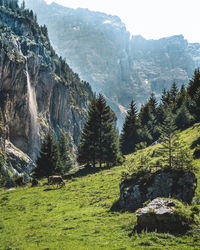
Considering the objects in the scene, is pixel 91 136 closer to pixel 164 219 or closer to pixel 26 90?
pixel 164 219

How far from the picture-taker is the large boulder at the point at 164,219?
11336 mm

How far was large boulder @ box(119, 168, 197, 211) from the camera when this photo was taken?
15.9 meters

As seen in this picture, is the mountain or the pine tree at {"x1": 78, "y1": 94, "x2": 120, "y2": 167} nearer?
the pine tree at {"x1": 78, "y1": 94, "x2": 120, "y2": 167}

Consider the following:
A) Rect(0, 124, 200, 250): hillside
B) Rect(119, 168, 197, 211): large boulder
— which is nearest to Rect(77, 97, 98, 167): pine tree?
Rect(0, 124, 200, 250): hillside

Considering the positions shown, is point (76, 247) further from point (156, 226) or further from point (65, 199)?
point (65, 199)

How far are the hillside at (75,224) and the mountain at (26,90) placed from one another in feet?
246

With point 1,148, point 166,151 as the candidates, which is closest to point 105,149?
point 166,151

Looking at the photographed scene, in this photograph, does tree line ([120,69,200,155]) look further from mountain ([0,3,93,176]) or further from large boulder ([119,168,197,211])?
mountain ([0,3,93,176])

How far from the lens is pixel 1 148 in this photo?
3455 inches

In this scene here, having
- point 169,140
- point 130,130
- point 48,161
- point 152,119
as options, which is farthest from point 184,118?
point 169,140

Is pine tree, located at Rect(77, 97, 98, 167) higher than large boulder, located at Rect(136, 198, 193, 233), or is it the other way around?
pine tree, located at Rect(77, 97, 98, 167)

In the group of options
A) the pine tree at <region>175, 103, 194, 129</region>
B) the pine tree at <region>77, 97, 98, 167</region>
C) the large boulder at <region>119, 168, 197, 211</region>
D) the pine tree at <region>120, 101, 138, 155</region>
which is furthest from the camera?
the pine tree at <region>120, 101, 138, 155</region>

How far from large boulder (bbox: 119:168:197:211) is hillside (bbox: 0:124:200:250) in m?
1.14

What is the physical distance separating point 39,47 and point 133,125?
9317 cm
